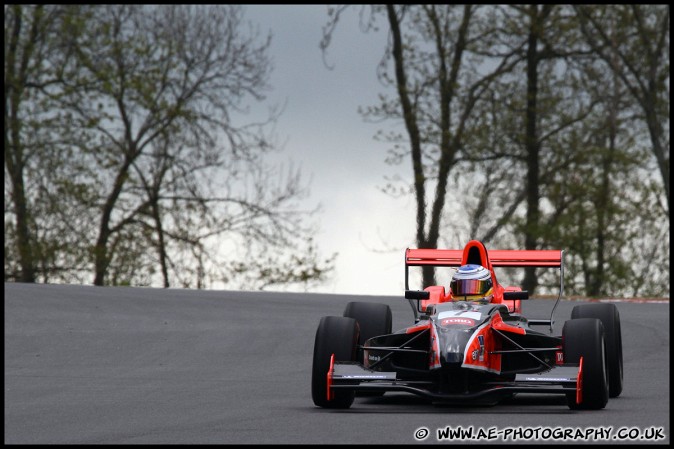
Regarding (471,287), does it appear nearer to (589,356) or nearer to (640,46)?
(589,356)

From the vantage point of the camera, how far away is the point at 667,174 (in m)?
37.2

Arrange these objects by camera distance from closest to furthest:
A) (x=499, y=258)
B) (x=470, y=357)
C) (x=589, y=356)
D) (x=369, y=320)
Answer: (x=470, y=357), (x=589, y=356), (x=369, y=320), (x=499, y=258)

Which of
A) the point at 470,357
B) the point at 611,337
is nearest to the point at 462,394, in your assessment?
the point at 470,357

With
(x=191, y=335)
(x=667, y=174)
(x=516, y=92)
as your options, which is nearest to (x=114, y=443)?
(x=191, y=335)

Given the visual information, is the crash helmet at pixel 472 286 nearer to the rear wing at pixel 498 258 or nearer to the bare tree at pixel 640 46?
the rear wing at pixel 498 258

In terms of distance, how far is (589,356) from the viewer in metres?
10.4

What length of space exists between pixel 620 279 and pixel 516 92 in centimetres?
830

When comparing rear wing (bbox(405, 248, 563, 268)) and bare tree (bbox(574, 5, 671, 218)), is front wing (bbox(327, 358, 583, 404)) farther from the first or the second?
bare tree (bbox(574, 5, 671, 218))

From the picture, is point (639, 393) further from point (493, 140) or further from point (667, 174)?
point (493, 140)

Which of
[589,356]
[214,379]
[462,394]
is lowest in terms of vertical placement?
[214,379]

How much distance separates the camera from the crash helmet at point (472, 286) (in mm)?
11773

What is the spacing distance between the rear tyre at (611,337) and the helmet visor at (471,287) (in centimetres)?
95

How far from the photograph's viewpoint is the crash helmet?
11.8 meters

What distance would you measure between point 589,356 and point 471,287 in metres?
1.68
